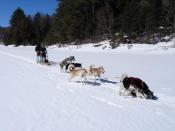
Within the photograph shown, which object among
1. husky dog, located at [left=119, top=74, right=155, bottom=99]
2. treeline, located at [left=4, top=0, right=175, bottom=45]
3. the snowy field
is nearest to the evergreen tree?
treeline, located at [left=4, top=0, right=175, bottom=45]

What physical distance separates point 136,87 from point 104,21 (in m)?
29.2

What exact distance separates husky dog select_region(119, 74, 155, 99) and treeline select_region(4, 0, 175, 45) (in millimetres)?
18490

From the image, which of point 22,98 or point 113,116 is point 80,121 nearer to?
point 113,116

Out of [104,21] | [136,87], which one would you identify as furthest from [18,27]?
[136,87]

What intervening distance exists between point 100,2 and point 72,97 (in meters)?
32.1

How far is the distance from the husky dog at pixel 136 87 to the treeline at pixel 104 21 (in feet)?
60.7

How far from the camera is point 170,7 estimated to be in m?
28.4

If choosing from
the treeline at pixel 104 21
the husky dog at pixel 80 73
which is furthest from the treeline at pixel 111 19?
the husky dog at pixel 80 73

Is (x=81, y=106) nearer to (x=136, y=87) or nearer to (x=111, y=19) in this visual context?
(x=136, y=87)


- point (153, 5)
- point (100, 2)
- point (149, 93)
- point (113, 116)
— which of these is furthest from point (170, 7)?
point (113, 116)

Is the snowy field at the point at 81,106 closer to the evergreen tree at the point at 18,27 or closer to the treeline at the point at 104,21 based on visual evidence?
the treeline at the point at 104,21

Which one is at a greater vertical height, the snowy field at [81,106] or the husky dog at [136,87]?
the husky dog at [136,87]

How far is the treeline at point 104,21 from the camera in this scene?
28.6 m

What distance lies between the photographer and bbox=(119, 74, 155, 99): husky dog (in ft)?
27.2
